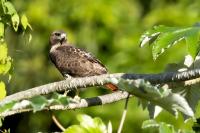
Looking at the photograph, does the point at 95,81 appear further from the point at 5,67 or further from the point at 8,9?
the point at 8,9

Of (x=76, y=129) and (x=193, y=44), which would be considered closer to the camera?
(x=76, y=129)

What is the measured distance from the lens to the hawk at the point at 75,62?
16.5 feet

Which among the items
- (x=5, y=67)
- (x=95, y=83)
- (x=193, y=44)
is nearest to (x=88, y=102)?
(x=95, y=83)

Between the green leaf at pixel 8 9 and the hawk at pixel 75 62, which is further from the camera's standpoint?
the hawk at pixel 75 62

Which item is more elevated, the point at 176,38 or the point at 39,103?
the point at 176,38

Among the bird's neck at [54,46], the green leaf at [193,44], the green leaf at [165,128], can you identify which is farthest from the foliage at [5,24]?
the bird's neck at [54,46]

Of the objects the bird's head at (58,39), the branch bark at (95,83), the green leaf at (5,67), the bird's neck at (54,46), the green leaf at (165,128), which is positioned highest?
the bird's head at (58,39)

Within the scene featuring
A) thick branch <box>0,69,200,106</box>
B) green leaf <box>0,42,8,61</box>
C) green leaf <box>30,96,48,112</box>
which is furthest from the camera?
green leaf <box>0,42,8,61</box>

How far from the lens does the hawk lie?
503cm

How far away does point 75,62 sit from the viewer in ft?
17.2

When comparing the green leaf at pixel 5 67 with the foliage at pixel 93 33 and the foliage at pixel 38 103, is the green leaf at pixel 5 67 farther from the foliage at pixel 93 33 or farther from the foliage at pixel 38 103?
the foliage at pixel 93 33

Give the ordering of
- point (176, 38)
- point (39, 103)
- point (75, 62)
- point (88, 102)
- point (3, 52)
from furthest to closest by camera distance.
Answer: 1. point (75, 62)
2. point (3, 52)
3. point (88, 102)
4. point (176, 38)
5. point (39, 103)

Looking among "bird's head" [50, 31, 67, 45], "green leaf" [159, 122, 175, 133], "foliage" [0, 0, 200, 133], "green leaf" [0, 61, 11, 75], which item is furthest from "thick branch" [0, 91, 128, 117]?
"foliage" [0, 0, 200, 133]

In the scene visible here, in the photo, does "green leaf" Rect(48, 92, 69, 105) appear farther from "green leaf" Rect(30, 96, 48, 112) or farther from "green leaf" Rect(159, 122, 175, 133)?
"green leaf" Rect(159, 122, 175, 133)
